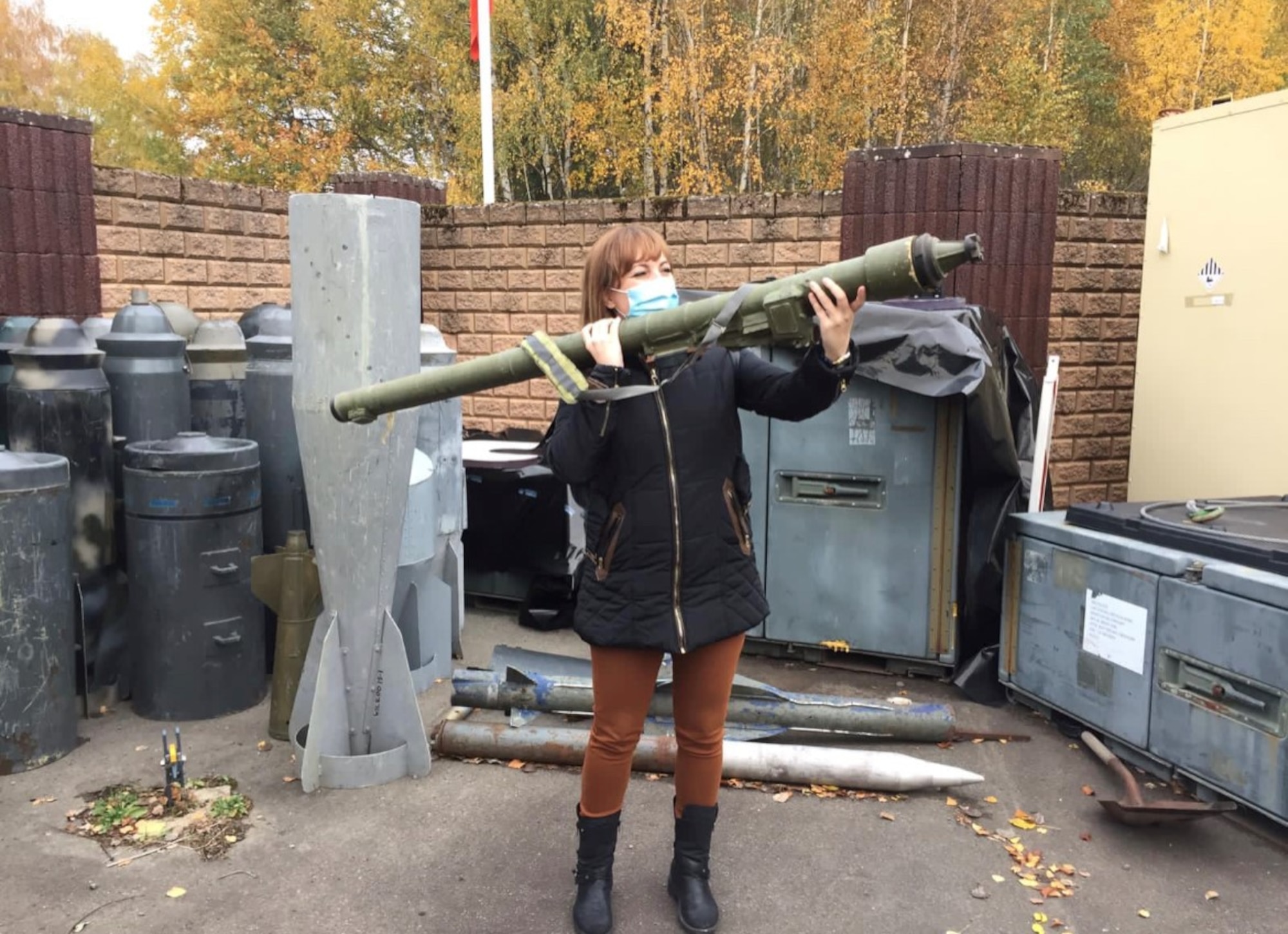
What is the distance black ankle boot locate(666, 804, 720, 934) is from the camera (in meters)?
2.58

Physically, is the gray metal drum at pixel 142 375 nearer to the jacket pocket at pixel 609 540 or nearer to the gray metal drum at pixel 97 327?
the gray metal drum at pixel 97 327

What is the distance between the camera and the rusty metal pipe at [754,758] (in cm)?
339

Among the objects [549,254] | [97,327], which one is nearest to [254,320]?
[97,327]

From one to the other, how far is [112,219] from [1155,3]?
1076 inches

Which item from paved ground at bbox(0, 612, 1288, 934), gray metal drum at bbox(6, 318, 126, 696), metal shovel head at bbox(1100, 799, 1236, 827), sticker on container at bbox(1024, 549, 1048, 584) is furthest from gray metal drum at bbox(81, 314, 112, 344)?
metal shovel head at bbox(1100, 799, 1236, 827)

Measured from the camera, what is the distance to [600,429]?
85.9 inches

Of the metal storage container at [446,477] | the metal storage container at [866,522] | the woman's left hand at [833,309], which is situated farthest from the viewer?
the metal storage container at [446,477]

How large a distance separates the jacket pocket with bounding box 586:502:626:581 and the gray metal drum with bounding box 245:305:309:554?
258 centimetres

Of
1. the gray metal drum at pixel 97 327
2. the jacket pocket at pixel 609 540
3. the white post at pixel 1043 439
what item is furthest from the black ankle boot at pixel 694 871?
the gray metal drum at pixel 97 327

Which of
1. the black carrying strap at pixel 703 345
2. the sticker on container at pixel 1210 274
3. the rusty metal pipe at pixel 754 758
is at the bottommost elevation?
the rusty metal pipe at pixel 754 758

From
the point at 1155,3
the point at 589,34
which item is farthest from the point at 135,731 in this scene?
the point at 1155,3

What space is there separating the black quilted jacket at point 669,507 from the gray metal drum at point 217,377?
2.90 metres

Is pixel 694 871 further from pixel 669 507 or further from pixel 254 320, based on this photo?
pixel 254 320

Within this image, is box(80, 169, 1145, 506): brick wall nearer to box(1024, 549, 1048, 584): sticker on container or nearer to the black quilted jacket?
box(1024, 549, 1048, 584): sticker on container
